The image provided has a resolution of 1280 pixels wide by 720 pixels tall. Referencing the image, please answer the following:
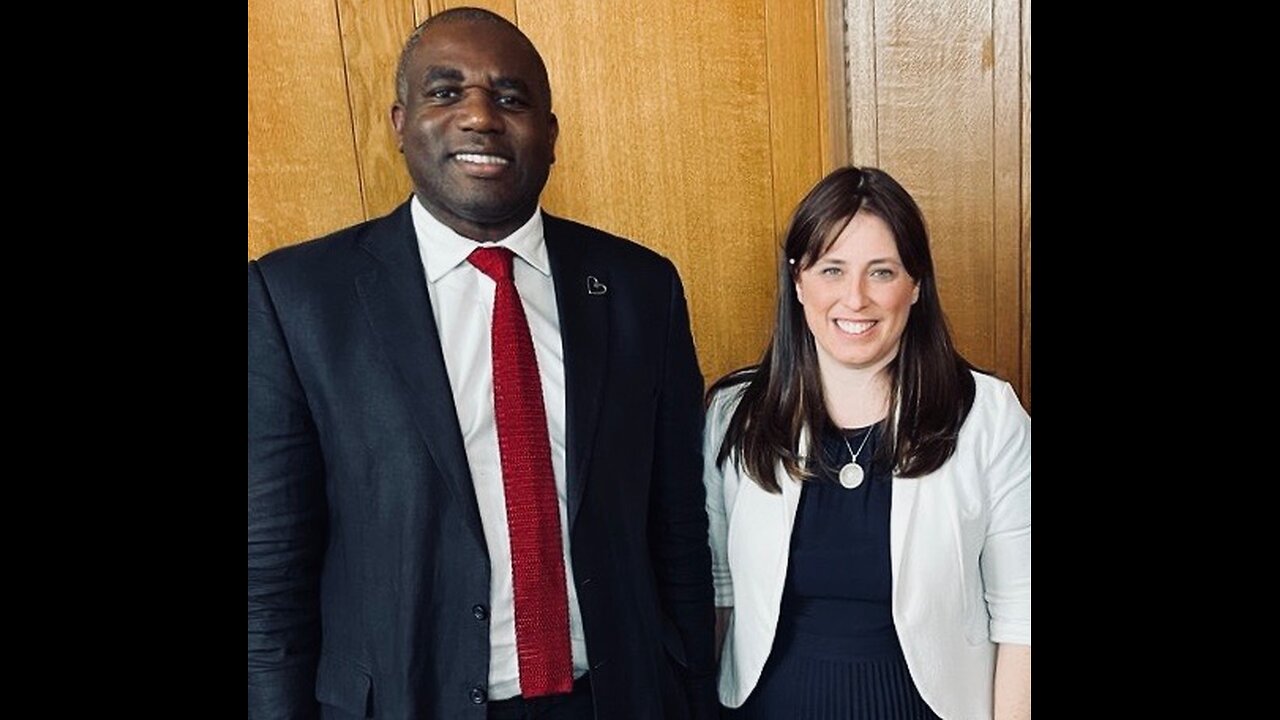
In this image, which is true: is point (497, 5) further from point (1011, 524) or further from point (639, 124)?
point (1011, 524)

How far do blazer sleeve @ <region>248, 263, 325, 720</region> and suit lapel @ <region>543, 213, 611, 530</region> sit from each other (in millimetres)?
338

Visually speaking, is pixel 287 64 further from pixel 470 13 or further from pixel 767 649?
pixel 767 649

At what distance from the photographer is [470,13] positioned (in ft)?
4.99

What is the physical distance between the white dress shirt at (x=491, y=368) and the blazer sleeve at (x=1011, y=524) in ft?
2.16

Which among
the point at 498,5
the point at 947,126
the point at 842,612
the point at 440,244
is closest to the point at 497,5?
the point at 498,5

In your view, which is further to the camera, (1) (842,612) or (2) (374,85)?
(2) (374,85)

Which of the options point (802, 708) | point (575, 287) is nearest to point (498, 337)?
point (575, 287)

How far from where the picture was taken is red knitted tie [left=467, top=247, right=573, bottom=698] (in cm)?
148

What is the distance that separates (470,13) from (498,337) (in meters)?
0.44

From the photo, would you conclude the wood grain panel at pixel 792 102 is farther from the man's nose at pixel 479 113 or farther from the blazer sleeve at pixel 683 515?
the man's nose at pixel 479 113

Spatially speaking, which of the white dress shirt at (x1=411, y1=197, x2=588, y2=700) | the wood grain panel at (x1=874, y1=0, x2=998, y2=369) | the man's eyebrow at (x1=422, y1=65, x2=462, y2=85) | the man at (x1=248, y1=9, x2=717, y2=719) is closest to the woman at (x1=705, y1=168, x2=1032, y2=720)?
the man at (x1=248, y1=9, x2=717, y2=719)

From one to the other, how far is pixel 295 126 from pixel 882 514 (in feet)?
3.72

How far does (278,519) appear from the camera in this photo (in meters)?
1.43

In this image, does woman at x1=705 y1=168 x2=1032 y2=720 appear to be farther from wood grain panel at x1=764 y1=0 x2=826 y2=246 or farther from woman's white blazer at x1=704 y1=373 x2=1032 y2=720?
wood grain panel at x1=764 y1=0 x2=826 y2=246
